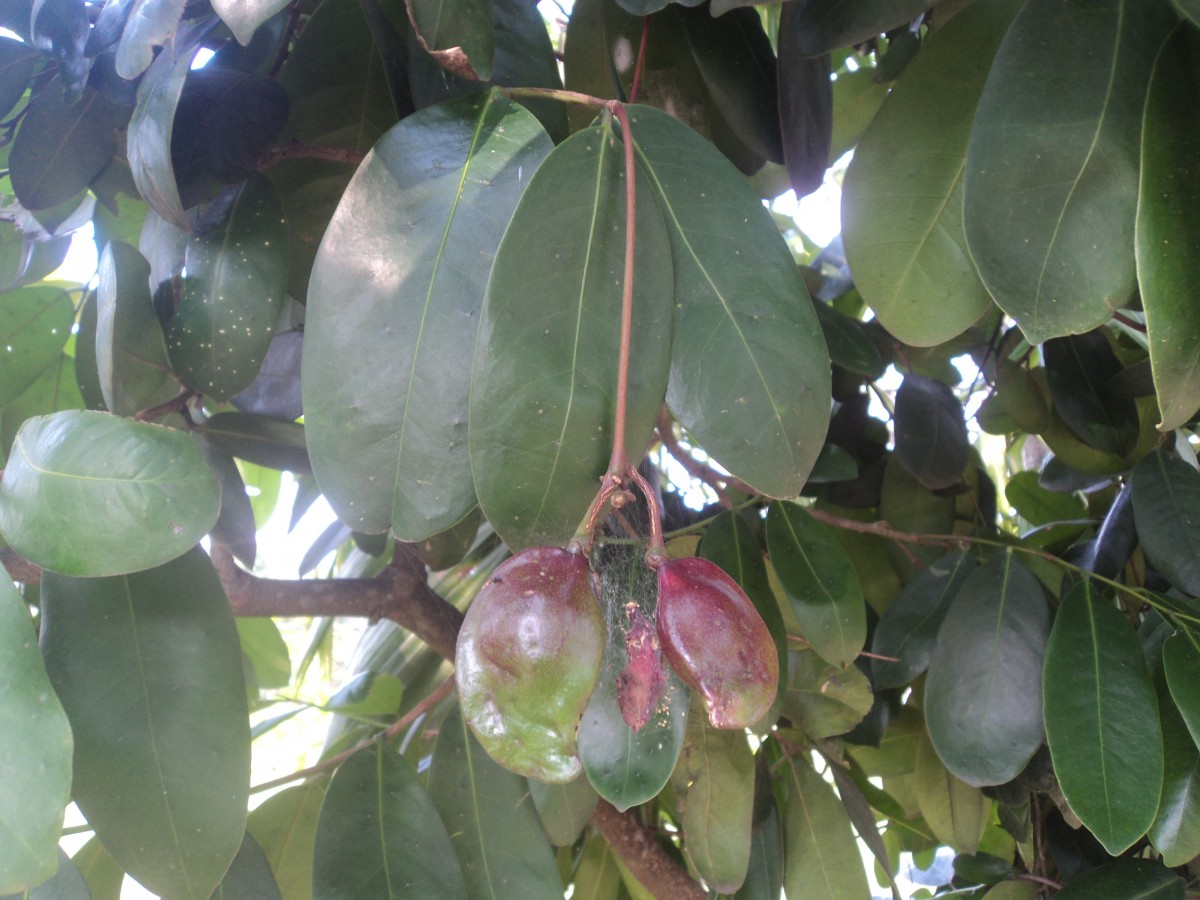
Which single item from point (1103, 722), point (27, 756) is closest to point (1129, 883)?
point (1103, 722)

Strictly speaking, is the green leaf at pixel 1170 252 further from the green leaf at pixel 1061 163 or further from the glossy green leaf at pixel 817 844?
the glossy green leaf at pixel 817 844

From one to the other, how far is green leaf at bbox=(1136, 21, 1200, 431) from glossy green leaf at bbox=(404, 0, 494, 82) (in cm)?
38

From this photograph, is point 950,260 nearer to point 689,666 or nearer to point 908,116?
point 908,116

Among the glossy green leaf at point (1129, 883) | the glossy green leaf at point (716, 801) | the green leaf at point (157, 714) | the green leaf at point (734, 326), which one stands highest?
the green leaf at point (734, 326)

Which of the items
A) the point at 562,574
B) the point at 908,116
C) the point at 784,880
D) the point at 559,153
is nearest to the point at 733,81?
the point at 908,116

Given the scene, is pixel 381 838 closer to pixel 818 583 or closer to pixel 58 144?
pixel 818 583

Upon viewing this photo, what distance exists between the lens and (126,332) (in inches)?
23.6

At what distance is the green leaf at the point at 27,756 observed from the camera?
444mm

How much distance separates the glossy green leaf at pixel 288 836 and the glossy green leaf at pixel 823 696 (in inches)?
18.5

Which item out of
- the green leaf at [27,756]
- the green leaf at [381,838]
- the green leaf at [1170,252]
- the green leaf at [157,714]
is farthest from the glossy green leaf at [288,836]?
the green leaf at [1170,252]

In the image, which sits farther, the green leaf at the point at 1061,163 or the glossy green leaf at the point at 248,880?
the glossy green leaf at the point at 248,880

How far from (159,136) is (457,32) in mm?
178

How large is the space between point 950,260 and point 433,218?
35cm

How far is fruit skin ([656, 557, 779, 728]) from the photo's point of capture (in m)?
0.39
